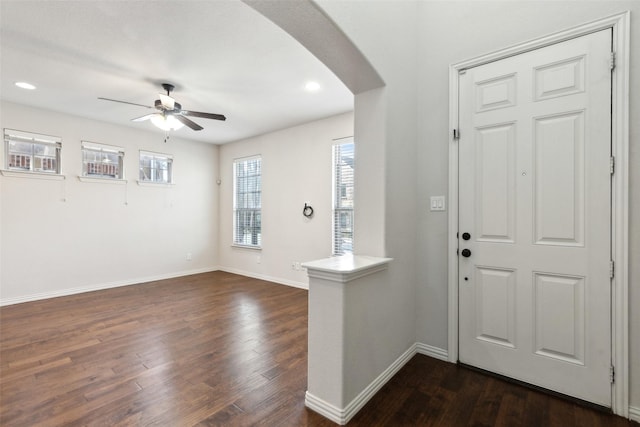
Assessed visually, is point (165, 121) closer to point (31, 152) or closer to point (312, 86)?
point (312, 86)

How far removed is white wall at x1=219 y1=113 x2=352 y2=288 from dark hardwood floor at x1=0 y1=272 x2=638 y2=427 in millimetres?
1508

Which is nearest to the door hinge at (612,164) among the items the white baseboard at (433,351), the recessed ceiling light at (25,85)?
the white baseboard at (433,351)

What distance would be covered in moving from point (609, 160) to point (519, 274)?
856 mm

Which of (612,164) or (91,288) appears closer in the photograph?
(612,164)

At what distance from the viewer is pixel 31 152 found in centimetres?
417

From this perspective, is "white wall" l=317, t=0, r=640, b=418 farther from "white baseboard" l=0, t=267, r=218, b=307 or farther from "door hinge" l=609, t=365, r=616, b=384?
"white baseboard" l=0, t=267, r=218, b=307

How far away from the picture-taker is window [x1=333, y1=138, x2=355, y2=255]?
438cm

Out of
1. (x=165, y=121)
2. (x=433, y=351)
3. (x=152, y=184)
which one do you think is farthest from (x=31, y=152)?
(x=433, y=351)

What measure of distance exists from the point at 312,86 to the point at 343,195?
1.64 metres

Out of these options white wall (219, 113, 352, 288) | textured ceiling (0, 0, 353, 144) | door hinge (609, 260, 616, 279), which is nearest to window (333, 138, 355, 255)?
white wall (219, 113, 352, 288)

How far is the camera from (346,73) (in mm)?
1989

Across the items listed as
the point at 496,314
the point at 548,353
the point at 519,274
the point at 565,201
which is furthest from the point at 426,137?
the point at 548,353

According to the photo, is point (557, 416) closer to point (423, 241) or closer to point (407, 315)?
point (407, 315)

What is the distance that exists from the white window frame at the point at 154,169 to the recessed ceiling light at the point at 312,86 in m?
3.43
